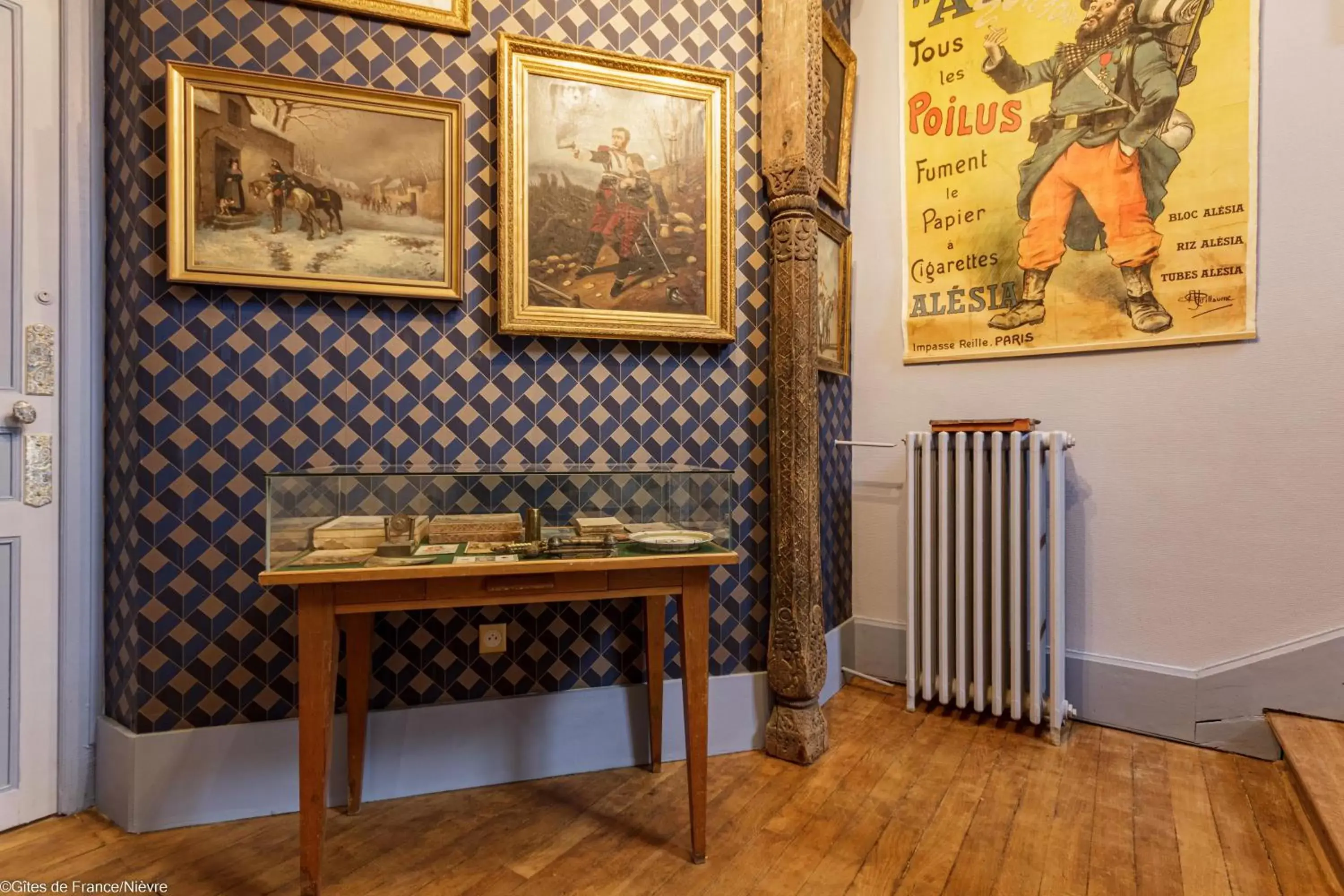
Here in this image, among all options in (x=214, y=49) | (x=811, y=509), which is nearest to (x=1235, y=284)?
(x=811, y=509)

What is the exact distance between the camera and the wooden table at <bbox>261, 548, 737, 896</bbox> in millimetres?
1660

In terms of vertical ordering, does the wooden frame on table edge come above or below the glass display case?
below

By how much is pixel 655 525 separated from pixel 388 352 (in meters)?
1.12

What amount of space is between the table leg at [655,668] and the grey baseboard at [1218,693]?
5.90ft

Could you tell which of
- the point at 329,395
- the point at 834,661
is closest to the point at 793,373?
the point at 834,661

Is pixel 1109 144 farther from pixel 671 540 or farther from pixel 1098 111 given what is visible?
pixel 671 540

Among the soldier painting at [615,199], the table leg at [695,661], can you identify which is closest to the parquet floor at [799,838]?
the table leg at [695,661]

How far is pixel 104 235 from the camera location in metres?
2.18

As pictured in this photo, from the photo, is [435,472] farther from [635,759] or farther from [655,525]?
[635,759]

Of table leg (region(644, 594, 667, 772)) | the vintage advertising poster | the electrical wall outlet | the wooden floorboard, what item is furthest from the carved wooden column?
the wooden floorboard

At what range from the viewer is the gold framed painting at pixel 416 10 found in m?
2.15

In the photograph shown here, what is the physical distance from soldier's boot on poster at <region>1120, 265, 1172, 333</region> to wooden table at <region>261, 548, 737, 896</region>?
2.11 m

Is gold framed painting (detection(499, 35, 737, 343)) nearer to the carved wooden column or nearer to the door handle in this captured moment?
the carved wooden column

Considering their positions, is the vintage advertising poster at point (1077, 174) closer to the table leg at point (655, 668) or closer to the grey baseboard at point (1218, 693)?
the grey baseboard at point (1218, 693)
